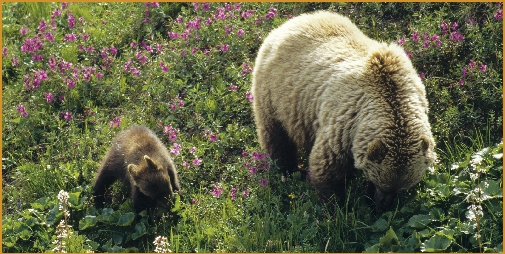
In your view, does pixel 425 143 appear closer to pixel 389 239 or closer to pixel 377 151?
pixel 377 151

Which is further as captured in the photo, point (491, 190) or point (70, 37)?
point (70, 37)

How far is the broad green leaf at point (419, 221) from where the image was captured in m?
6.36

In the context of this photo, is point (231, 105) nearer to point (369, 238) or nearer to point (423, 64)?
point (423, 64)

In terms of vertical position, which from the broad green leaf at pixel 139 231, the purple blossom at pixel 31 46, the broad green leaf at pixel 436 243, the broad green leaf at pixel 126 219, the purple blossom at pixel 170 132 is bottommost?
the broad green leaf at pixel 139 231

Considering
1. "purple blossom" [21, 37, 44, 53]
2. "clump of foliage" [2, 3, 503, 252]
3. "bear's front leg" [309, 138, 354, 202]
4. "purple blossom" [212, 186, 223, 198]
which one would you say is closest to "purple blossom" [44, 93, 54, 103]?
"clump of foliage" [2, 3, 503, 252]

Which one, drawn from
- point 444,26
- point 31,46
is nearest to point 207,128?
point 444,26

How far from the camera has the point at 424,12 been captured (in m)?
9.49

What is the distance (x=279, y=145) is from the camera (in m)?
7.92

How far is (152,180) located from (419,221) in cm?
289

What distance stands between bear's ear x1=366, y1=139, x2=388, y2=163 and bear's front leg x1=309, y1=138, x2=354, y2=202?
19.8 inches

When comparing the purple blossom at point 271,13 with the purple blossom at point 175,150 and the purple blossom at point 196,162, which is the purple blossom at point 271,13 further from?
the purple blossom at point 196,162

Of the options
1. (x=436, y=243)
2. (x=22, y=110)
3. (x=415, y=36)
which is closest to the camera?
(x=436, y=243)

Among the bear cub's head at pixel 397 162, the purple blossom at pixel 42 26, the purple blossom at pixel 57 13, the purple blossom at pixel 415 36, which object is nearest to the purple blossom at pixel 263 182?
the bear cub's head at pixel 397 162

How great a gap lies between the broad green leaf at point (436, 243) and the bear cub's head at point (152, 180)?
2.84 metres
